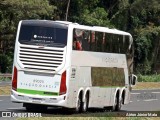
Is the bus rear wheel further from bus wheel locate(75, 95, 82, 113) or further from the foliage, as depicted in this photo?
the foliage

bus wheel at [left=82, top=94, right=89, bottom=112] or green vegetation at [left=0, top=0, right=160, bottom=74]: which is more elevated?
bus wheel at [left=82, top=94, right=89, bottom=112]

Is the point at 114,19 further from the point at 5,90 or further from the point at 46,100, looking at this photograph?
the point at 46,100

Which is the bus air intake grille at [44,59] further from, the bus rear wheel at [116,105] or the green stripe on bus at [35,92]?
the bus rear wheel at [116,105]

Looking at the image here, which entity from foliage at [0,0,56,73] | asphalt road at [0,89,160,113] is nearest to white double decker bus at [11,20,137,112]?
asphalt road at [0,89,160,113]

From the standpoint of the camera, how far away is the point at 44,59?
850 inches

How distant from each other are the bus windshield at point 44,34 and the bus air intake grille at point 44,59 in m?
0.24

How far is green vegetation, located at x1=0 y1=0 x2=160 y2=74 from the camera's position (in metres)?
62.0

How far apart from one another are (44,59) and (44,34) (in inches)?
39.0

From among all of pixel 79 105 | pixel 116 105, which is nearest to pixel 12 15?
pixel 116 105

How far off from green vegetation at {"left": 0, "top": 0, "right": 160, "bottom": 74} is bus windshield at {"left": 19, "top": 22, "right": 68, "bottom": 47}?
35777 mm

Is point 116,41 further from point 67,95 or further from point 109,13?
Answer: point 109,13

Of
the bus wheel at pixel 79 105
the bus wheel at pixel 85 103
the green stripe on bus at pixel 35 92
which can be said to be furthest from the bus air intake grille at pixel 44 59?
the bus wheel at pixel 85 103

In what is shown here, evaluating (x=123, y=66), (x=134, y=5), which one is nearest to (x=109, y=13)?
(x=134, y=5)

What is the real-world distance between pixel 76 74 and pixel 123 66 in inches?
215
